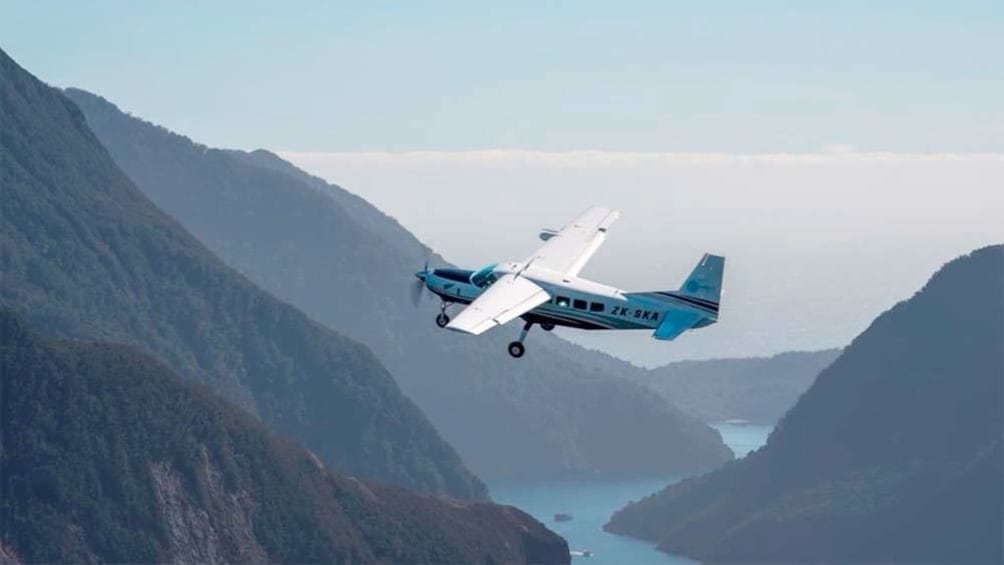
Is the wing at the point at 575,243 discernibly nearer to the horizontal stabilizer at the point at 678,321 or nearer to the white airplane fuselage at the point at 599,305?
the white airplane fuselage at the point at 599,305

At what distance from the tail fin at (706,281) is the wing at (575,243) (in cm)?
892

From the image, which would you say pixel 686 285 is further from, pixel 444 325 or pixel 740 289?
pixel 444 325

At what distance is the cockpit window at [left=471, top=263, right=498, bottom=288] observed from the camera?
103m

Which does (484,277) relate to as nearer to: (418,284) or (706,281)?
(418,284)

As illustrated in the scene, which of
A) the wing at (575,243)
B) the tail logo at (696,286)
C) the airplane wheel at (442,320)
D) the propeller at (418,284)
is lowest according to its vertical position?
the airplane wheel at (442,320)

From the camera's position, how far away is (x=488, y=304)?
95.1m

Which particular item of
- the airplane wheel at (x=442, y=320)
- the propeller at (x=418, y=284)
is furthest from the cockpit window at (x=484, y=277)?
A: the airplane wheel at (x=442, y=320)

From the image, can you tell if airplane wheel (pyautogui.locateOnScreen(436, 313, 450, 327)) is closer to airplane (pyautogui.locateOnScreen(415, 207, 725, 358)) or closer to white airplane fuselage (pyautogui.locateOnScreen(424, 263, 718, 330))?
airplane (pyautogui.locateOnScreen(415, 207, 725, 358))

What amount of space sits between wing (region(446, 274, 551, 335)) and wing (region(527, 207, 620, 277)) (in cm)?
823

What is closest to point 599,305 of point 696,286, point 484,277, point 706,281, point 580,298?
point 580,298

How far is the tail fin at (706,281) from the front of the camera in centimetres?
10150

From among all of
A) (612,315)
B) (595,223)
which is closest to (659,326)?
(612,315)

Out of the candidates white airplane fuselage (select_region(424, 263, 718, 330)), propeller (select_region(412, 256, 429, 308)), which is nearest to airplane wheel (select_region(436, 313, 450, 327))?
white airplane fuselage (select_region(424, 263, 718, 330))

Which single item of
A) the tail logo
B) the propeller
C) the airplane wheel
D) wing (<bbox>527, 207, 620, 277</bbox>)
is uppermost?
wing (<bbox>527, 207, 620, 277</bbox>)
